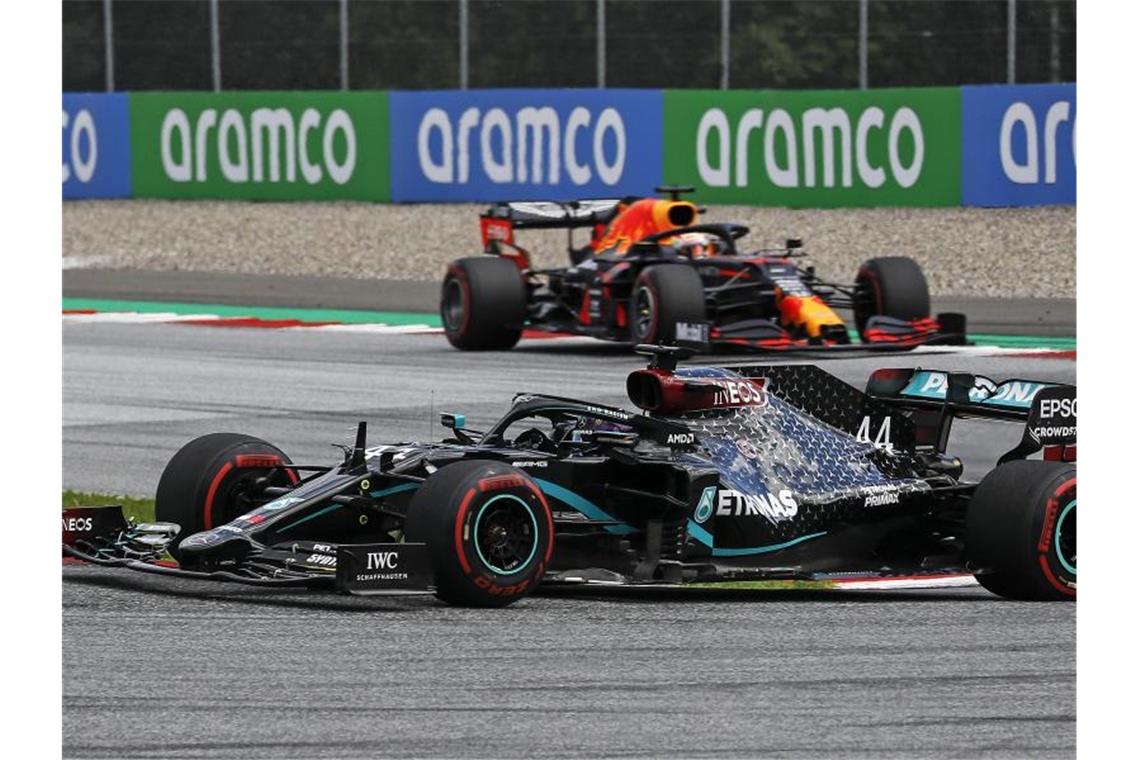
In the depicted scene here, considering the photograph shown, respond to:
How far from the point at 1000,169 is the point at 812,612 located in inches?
701

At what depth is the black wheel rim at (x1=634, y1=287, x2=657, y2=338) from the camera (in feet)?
61.3

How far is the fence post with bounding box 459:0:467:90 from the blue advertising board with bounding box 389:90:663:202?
1.79 metres

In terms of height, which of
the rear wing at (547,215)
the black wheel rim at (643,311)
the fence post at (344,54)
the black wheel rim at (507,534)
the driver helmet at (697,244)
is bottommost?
the black wheel rim at (507,534)

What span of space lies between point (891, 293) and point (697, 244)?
62.1 inches

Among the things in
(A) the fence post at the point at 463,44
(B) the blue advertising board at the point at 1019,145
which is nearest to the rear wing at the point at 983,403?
(B) the blue advertising board at the point at 1019,145

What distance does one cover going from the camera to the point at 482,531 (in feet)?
28.9

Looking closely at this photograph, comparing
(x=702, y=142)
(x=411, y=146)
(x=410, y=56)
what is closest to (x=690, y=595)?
(x=702, y=142)

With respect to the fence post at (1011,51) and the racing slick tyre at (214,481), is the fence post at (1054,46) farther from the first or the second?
the racing slick tyre at (214,481)

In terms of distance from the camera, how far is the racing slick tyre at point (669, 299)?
1838 centimetres

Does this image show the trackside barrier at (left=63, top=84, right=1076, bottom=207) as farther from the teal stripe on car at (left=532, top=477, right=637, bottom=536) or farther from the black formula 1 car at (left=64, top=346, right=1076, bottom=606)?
the teal stripe on car at (left=532, top=477, right=637, bottom=536)

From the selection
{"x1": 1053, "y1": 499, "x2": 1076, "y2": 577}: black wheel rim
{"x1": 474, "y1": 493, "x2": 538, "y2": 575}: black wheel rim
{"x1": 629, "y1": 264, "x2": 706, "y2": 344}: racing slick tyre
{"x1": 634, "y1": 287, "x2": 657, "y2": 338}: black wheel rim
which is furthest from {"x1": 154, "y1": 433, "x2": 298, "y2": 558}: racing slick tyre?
{"x1": 634, "y1": 287, "x2": 657, "y2": 338}: black wheel rim

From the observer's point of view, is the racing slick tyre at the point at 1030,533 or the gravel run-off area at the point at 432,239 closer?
the racing slick tyre at the point at 1030,533

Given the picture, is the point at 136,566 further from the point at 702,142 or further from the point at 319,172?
the point at 319,172

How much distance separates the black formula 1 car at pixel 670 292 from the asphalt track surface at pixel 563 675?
29.3 feet
